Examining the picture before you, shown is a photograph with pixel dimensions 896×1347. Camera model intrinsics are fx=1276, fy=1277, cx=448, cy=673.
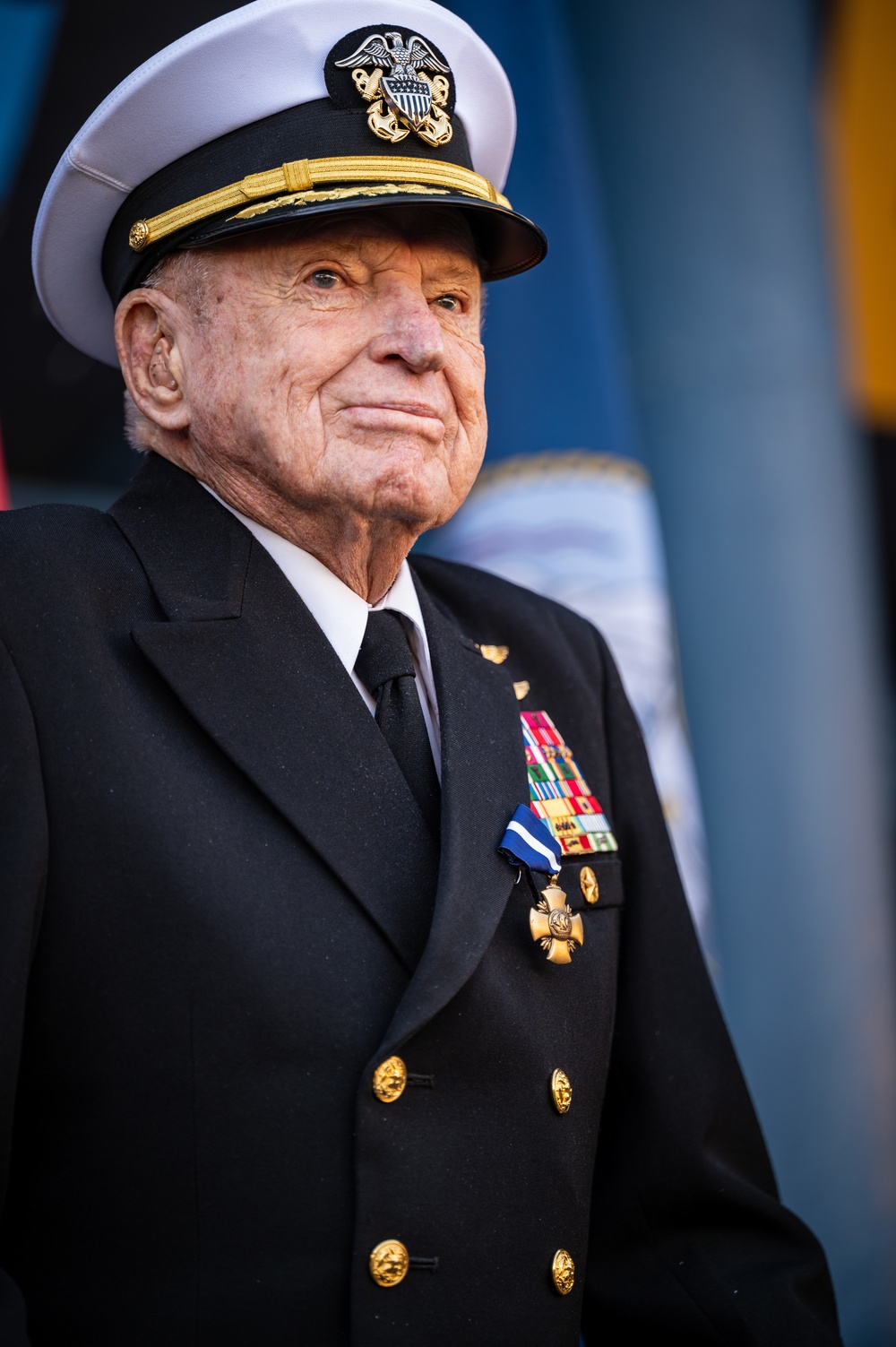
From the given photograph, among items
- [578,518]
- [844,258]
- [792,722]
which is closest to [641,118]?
[844,258]

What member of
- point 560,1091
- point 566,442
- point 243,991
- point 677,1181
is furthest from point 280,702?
point 566,442

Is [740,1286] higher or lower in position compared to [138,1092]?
lower

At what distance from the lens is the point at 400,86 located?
5.57 ft

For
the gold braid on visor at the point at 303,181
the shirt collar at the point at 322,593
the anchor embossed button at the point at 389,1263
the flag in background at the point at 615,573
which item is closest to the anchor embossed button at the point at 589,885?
the shirt collar at the point at 322,593

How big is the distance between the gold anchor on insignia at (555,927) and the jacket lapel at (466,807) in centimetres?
8

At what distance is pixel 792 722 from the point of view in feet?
13.0

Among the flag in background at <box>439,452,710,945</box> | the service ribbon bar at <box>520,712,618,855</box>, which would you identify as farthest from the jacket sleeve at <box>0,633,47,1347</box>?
the flag in background at <box>439,452,710,945</box>

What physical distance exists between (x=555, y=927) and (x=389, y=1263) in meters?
0.46

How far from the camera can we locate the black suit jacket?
1384 millimetres

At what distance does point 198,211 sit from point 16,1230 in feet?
4.10

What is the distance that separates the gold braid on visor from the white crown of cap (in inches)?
2.1

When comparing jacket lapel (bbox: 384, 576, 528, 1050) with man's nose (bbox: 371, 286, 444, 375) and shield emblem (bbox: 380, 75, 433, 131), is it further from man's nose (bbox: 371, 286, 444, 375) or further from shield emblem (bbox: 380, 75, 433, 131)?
shield emblem (bbox: 380, 75, 433, 131)

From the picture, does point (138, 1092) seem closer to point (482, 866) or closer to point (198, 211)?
point (482, 866)

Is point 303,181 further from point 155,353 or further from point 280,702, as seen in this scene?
point 280,702
